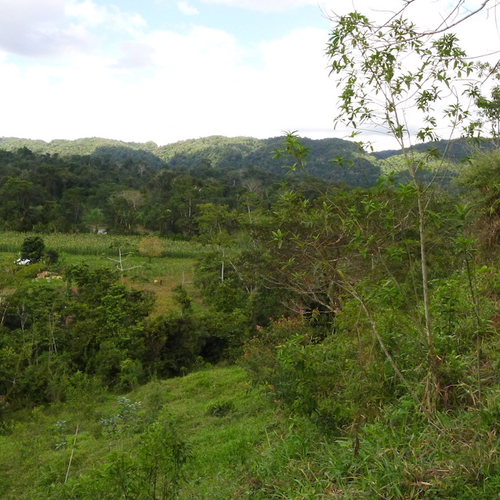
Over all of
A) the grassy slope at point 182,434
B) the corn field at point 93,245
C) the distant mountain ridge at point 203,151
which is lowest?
the grassy slope at point 182,434

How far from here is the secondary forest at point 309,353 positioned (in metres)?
2.16

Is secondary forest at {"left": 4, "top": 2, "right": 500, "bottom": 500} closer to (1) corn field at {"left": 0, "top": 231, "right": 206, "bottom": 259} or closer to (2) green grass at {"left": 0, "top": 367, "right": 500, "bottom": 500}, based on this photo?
(2) green grass at {"left": 0, "top": 367, "right": 500, "bottom": 500}

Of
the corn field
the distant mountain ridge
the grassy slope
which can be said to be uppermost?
the distant mountain ridge

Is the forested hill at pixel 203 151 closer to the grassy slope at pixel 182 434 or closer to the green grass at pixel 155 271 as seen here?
the green grass at pixel 155 271

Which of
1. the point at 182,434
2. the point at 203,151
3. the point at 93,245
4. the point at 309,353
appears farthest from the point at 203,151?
the point at 309,353

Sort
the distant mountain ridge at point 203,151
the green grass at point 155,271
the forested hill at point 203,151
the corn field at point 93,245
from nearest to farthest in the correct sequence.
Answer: the green grass at point 155,271 → the corn field at point 93,245 → the distant mountain ridge at point 203,151 → the forested hill at point 203,151

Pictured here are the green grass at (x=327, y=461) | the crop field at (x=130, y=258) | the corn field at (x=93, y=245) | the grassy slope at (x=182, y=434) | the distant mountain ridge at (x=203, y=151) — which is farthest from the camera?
the distant mountain ridge at (x=203, y=151)

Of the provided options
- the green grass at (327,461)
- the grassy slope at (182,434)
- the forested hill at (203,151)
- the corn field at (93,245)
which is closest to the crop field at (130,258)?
the corn field at (93,245)

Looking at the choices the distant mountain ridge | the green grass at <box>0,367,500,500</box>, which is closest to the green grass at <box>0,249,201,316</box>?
the green grass at <box>0,367,500,500</box>

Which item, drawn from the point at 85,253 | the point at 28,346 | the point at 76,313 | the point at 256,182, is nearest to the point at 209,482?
the point at 28,346

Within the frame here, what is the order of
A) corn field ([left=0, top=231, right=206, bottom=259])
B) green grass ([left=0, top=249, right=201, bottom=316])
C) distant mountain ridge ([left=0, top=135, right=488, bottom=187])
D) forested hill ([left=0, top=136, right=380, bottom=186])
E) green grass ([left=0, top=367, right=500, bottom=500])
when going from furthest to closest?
forested hill ([left=0, top=136, right=380, bottom=186])
distant mountain ridge ([left=0, top=135, right=488, bottom=187])
corn field ([left=0, top=231, right=206, bottom=259])
green grass ([left=0, top=249, right=201, bottom=316])
green grass ([left=0, top=367, right=500, bottom=500])

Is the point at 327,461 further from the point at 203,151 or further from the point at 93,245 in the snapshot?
the point at 203,151

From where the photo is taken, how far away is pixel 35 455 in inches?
219

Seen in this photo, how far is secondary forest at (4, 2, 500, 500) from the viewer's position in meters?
2.16
